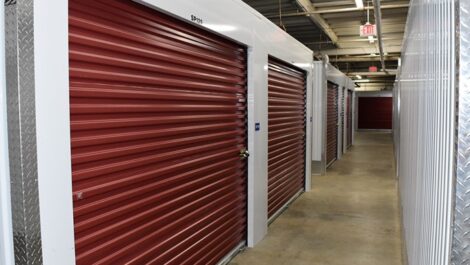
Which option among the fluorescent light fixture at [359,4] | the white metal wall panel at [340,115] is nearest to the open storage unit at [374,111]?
the white metal wall panel at [340,115]

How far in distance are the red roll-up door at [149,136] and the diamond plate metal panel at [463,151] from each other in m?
1.73

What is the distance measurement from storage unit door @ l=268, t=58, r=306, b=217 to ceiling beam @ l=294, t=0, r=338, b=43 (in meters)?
1.32

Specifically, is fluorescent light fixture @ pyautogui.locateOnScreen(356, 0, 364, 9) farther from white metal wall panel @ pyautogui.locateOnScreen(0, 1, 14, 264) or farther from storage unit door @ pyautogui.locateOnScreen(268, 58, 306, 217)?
white metal wall panel @ pyautogui.locateOnScreen(0, 1, 14, 264)

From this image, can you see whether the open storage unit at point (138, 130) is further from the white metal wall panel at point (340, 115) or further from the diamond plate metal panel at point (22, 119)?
the white metal wall panel at point (340, 115)

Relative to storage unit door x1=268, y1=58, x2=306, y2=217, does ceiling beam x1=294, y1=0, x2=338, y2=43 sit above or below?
above

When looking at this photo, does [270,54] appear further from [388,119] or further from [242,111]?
[388,119]

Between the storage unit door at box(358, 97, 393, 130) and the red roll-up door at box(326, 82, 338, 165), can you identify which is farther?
the storage unit door at box(358, 97, 393, 130)

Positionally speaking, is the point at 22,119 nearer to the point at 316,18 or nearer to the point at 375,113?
the point at 316,18

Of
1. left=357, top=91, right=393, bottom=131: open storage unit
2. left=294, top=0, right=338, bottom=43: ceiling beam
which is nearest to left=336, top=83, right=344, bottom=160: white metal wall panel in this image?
left=294, top=0, right=338, bottom=43: ceiling beam

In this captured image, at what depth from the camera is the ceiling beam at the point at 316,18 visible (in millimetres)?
6930

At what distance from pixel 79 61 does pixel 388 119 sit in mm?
24811

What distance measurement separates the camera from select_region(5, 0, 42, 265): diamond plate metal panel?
1637mm

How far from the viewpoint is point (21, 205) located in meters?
1.67

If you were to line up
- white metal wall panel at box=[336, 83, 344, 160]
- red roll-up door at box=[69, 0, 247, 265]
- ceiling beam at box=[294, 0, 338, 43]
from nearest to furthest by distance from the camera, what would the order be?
red roll-up door at box=[69, 0, 247, 265]
ceiling beam at box=[294, 0, 338, 43]
white metal wall panel at box=[336, 83, 344, 160]
